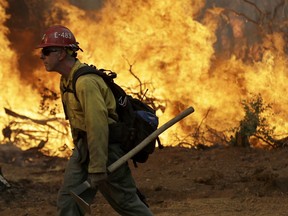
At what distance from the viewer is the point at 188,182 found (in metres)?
9.18

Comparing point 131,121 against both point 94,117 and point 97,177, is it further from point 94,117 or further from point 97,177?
point 97,177

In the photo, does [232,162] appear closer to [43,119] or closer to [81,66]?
[43,119]

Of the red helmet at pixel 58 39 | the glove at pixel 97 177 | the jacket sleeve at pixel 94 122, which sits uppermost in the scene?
the red helmet at pixel 58 39

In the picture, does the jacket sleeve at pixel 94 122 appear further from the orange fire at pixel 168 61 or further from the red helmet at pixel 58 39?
the orange fire at pixel 168 61

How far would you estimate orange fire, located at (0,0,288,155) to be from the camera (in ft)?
42.1

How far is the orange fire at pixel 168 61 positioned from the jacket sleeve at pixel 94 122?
8.62 m

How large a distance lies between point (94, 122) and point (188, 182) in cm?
537

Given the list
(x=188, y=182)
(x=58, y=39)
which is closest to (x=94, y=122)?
(x=58, y=39)

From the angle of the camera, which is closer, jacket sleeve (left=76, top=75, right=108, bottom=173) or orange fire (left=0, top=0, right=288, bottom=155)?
jacket sleeve (left=76, top=75, right=108, bottom=173)

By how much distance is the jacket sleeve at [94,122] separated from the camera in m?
4.02

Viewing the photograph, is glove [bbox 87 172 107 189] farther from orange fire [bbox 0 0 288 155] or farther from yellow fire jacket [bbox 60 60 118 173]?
orange fire [bbox 0 0 288 155]

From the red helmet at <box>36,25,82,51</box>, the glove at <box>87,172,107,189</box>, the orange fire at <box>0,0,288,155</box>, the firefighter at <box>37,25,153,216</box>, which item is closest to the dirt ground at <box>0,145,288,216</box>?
the orange fire at <box>0,0,288,155</box>

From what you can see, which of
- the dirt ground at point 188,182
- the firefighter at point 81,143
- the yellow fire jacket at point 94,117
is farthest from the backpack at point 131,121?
the dirt ground at point 188,182

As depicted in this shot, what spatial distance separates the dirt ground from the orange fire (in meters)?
1.73
